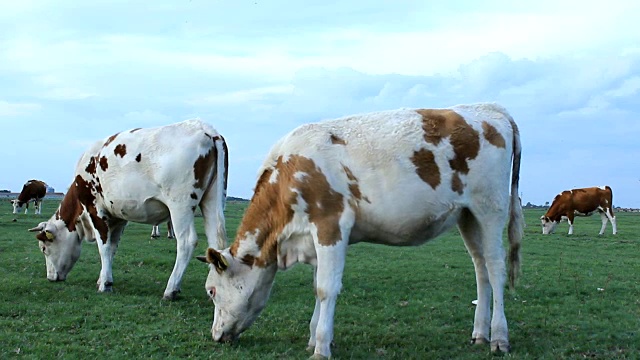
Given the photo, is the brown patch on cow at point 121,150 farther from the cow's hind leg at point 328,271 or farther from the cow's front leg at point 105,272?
the cow's hind leg at point 328,271

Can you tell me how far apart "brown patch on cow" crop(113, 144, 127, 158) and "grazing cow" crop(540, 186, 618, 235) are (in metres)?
26.7

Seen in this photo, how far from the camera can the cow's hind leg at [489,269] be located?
787cm

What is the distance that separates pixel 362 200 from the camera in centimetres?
746

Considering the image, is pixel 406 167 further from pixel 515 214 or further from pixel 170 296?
pixel 170 296

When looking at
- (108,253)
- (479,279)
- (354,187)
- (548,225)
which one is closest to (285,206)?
(354,187)

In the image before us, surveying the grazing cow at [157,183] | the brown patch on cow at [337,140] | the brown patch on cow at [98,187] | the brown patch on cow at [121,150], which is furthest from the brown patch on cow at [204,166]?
the brown patch on cow at [337,140]

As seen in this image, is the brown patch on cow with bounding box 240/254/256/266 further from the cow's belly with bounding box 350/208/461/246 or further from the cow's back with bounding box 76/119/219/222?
the cow's back with bounding box 76/119/219/222

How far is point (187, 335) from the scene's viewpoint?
8.47m

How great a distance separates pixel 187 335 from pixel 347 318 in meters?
2.51

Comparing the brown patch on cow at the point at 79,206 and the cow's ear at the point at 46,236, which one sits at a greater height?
the brown patch on cow at the point at 79,206

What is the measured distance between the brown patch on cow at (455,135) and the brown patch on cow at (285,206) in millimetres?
1373

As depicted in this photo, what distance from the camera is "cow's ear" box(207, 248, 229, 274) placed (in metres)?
7.88

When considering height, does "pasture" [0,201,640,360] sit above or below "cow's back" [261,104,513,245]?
below

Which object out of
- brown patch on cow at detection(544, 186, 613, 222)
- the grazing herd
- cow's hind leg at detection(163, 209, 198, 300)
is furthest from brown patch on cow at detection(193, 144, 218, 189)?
brown patch on cow at detection(544, 186, 613, 222)
